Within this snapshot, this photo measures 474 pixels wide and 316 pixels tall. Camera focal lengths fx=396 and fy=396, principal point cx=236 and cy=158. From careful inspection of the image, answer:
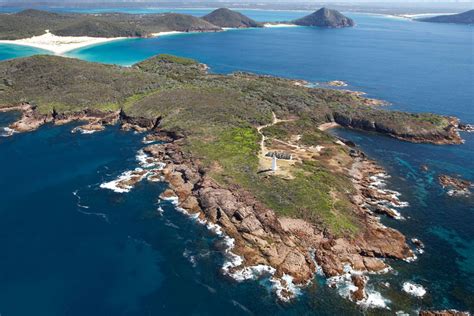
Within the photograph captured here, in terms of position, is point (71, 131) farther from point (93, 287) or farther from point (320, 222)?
point (320, 222)

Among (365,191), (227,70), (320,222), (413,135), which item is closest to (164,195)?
(320,222)

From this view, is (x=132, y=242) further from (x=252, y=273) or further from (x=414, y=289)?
(x=414, y=289)

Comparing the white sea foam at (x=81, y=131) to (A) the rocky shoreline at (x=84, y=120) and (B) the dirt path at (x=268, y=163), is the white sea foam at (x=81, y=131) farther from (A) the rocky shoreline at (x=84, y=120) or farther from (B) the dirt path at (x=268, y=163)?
(B) the dirt path at (x=268, y=163)

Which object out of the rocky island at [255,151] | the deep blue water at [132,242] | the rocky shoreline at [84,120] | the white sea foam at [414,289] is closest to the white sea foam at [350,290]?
the rocky island at [255,151]

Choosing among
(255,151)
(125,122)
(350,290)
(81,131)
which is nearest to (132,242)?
(350,290)

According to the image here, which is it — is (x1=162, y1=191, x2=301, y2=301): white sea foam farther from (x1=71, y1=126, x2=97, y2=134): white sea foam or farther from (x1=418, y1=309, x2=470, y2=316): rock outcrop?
(x1=71, y1=126, x2=97, y2=134): white sea foam

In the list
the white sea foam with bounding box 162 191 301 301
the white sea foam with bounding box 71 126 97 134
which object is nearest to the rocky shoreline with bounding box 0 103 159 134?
the white sea foam with bounding box 71 126 97 134
